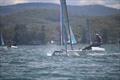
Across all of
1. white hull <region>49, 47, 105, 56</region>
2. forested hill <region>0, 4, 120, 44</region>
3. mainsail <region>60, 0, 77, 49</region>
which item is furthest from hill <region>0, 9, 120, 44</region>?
white hull <region>49, 47, 105, 56</region>

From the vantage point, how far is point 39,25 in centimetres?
666

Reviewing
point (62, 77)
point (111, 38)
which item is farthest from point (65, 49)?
point (62, 77)

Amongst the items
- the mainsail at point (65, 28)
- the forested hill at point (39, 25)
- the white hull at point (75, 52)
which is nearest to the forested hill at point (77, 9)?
the forested hill at point (39, 25)

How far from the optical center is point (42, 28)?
6.71 metres

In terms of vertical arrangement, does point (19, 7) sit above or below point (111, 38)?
above

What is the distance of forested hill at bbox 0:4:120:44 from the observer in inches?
239

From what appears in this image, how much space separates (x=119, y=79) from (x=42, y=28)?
1.92m

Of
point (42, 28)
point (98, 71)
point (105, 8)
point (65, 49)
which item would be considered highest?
point (105, 8)

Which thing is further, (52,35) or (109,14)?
(52,35)

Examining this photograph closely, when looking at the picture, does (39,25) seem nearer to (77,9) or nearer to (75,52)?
(77,9)

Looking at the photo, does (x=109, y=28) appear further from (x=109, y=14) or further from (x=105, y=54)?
(x=105, y=54)

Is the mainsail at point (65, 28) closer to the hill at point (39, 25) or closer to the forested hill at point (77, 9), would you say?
the hill at point (39, 25)

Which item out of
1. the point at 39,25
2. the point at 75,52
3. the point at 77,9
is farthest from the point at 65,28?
the point at 77,9

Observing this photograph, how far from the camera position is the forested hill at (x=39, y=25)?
6064mm
